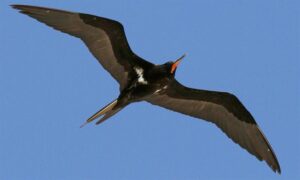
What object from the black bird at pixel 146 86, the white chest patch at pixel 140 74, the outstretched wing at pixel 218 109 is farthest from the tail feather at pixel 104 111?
the outstretched wing at pixel 218 109

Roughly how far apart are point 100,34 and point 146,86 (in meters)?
1.00

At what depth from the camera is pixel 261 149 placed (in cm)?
1091

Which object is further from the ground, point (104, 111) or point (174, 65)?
point (174, 65)

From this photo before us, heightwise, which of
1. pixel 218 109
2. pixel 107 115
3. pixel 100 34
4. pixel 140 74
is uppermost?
pixel 100 34

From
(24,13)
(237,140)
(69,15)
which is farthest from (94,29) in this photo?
(237,140)

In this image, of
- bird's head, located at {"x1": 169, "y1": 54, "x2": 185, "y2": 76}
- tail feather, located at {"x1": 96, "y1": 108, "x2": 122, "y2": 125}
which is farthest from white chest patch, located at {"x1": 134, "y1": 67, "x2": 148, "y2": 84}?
tail feather, located at {"x1": 96, "y1": 108, "x2": 122, "y2": 125}

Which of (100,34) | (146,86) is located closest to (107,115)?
(146,86)

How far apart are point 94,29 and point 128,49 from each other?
630 millimetres

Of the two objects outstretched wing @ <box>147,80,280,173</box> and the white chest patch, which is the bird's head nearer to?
the white chest patch

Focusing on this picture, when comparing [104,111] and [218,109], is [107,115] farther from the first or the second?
[218,109]

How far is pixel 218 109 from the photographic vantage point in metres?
11.1

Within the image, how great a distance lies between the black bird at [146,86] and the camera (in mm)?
10062

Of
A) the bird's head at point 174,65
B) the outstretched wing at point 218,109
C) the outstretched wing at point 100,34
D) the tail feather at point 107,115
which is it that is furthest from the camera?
the outstretched wing at point 218,109

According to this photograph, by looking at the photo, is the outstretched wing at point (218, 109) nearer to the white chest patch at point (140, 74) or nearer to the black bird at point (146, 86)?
the black bird at point (146, 86)
